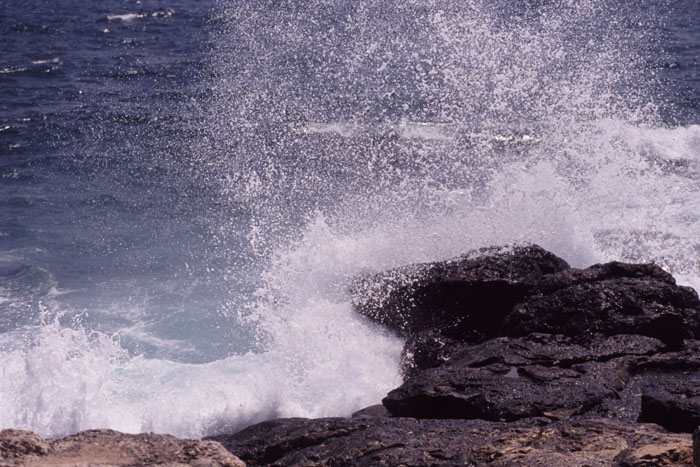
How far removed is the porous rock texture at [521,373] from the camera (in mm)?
4383

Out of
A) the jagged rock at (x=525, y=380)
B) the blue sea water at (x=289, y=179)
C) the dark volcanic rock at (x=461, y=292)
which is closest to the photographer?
the jagged rock at (x=525, y=380)

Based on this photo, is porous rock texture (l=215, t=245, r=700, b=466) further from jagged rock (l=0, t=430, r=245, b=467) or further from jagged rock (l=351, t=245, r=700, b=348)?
jagged rock (l=0, t=430, r=245, b=467)

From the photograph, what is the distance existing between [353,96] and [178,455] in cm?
1466

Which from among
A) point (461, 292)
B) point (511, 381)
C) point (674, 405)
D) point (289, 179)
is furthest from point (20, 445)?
point (289, 179)

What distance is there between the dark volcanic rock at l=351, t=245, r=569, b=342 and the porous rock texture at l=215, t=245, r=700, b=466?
1 centimetres

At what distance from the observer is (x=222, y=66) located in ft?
64.3

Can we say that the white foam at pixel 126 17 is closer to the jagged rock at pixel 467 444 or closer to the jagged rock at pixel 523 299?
the jagged rock at pixel 523 299

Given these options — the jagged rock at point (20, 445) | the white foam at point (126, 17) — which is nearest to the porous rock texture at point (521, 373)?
the jagged rock at point (20, 445)

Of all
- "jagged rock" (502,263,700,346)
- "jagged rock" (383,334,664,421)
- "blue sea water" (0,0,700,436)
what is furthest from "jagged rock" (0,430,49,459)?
"jagged rock" (502,263,700,346)

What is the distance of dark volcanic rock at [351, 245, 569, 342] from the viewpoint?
7258mm

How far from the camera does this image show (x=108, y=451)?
3.65m

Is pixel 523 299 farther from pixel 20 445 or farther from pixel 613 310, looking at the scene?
pixel 20 445

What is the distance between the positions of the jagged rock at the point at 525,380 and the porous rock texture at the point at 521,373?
13mm

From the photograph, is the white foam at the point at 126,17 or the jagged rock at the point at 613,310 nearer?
the jagged rock at the point at 613,310
